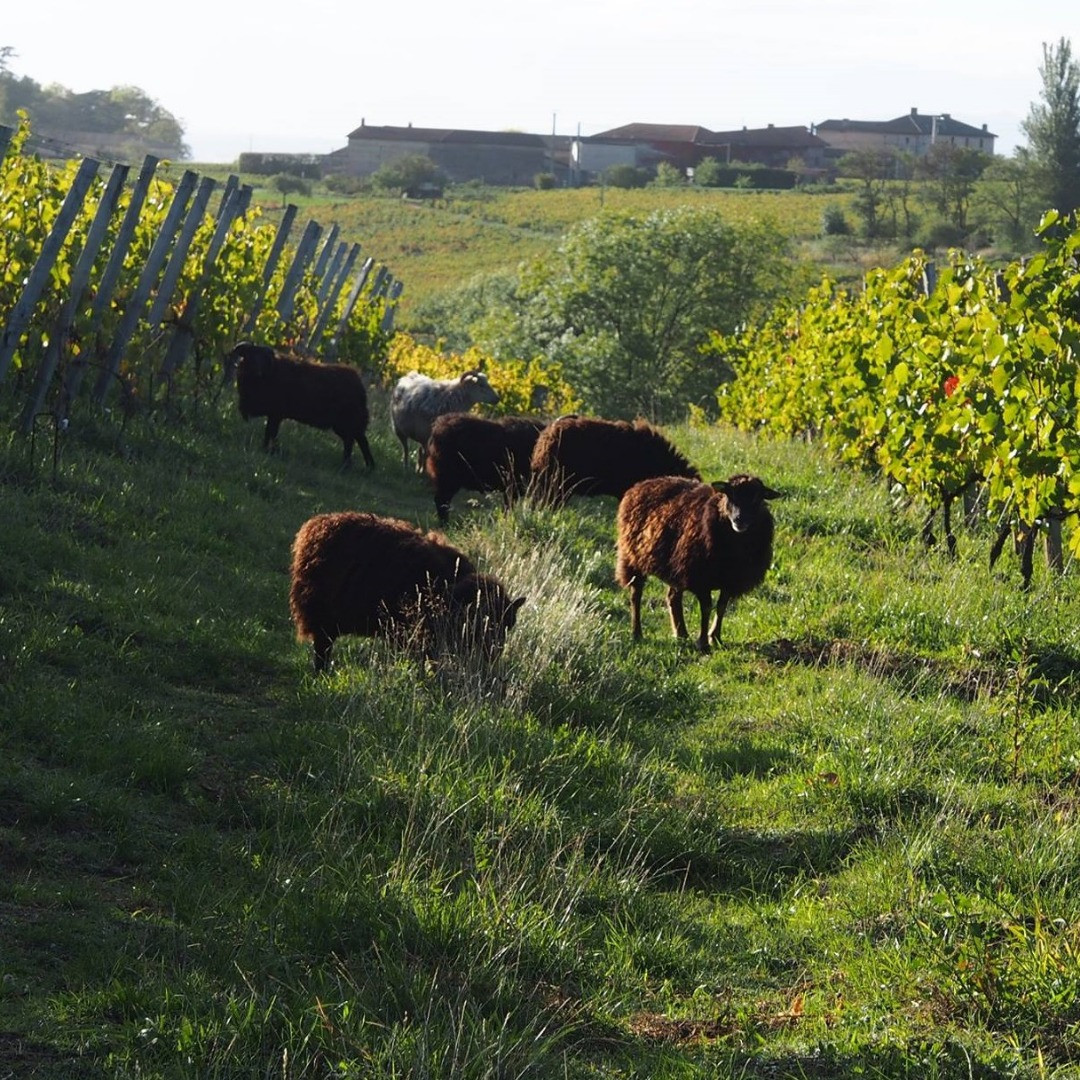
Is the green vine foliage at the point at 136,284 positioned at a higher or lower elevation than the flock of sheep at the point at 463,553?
higher

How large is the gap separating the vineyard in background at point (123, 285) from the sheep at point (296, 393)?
0.60m

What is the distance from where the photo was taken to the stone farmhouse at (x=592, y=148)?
12794cm

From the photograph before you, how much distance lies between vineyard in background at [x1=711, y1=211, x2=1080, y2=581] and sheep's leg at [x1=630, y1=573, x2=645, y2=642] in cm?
229

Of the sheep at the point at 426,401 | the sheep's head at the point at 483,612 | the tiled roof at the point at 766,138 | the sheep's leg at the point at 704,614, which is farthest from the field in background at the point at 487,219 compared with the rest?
the sheep's head at the point at 483,612

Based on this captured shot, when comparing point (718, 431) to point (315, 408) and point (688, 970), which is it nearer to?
point (315, 408)

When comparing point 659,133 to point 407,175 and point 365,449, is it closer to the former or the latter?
point 407,175

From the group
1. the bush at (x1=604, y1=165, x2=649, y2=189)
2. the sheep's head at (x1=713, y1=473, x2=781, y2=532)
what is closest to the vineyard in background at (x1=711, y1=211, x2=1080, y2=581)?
the sheep's head at (x1=713, y1=473, x2=781, y2=532)

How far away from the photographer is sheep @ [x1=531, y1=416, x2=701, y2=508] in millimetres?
15227

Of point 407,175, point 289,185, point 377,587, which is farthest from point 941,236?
point 377,587

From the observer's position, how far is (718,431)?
76.1 feet

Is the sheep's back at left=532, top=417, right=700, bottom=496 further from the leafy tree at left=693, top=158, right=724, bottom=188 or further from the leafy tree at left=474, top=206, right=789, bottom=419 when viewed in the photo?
the leafy tree at left=693, top=158, right=724, bottom=188

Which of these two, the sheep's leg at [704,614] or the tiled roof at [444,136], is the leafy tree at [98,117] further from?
the sheep's leg at [704,614]

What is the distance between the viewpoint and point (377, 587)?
9023 mm

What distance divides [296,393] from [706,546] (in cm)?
773
